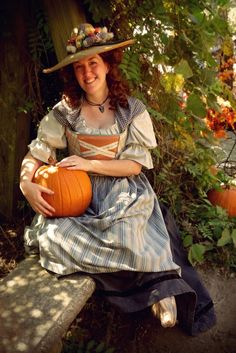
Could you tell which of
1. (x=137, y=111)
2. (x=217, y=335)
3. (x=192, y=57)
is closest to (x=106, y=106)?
(x=137, y=111)

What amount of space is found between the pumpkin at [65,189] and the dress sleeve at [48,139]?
138mm

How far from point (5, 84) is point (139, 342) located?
6.89 ft

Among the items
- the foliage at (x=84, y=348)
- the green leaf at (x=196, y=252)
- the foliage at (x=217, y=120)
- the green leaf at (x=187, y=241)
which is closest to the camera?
the foliage at (x=84, y=348)

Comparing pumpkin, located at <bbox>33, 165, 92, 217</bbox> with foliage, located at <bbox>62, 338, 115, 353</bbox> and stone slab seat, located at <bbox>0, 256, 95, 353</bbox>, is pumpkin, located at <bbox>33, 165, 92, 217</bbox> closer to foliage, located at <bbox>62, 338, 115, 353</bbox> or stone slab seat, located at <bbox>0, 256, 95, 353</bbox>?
stone slab seat, located at <bbox>0, 256, 95, 353</bbox>

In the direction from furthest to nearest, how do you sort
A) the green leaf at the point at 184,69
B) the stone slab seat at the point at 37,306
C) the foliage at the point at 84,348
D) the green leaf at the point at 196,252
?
the green leaf at the point at 196,252, the green leaf at the point at 184,69, the foliage at the point at 84,348, the stone slab seat at the point at 37,306

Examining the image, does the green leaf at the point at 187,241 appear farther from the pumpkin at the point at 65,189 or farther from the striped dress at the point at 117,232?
the pumpkin at the point at 65,189

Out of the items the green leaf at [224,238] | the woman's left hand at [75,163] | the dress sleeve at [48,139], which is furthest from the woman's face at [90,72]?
the green leaf at [224,238]

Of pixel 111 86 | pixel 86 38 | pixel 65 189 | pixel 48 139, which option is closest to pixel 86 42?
pixel 86 38

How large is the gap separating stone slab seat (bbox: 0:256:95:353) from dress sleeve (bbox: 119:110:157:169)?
A: 2.76ft

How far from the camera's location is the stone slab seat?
1.69 metres

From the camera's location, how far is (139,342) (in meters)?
2.51

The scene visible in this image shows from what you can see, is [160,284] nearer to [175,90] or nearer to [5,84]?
[175,90]

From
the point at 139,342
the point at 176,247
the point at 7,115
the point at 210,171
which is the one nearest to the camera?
the point at 139,342

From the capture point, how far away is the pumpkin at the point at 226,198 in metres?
3.53
